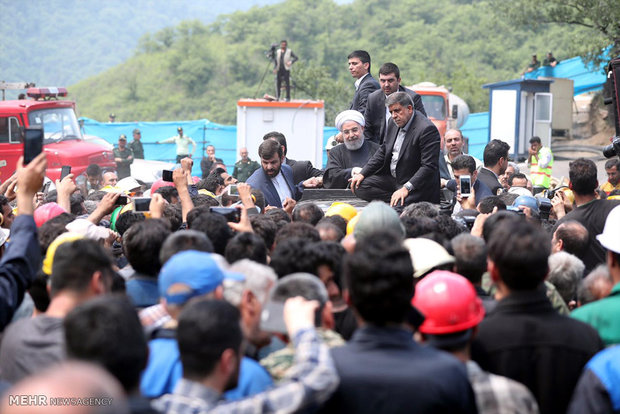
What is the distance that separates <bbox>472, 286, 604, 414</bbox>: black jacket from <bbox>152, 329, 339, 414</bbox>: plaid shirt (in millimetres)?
895

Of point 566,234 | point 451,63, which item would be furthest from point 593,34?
point 451,63

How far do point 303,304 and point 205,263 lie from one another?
1.66 feet

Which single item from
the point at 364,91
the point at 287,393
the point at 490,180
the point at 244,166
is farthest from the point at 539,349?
the point at 244,166

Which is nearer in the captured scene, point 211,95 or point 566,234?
point 566,234

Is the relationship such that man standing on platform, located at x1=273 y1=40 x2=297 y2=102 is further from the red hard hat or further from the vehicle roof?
the red hard hat

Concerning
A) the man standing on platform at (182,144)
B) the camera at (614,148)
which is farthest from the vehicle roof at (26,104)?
the camera at (614,148)

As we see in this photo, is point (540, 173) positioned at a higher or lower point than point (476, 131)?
lower

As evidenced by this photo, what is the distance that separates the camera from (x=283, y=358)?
3219mm

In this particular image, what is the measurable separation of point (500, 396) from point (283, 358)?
824mm

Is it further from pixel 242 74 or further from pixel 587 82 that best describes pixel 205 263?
pixel 242 74

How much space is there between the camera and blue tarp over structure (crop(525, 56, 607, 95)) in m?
30.2

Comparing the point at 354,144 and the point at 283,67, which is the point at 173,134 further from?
the point at 354,144

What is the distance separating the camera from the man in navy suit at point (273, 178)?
761 centimetres

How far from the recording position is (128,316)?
265 centimetres
